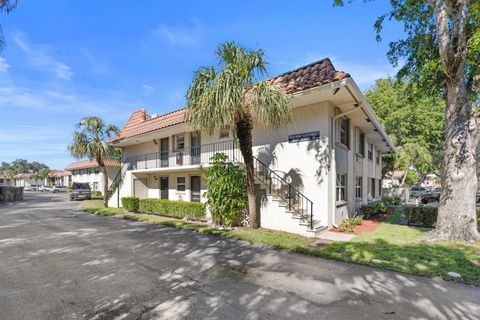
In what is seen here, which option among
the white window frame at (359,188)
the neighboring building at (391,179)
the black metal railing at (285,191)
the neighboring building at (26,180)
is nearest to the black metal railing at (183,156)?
the black metal railing at (285,191)

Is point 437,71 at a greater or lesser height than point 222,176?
greater

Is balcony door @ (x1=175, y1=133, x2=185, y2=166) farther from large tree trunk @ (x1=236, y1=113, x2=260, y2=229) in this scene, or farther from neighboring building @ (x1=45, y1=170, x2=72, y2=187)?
neighboring building @ (x1=45, y1=170, x2=72, y2=187)

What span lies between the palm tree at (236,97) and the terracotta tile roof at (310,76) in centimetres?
116

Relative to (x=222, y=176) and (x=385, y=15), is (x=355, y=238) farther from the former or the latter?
(x=385, y=15)

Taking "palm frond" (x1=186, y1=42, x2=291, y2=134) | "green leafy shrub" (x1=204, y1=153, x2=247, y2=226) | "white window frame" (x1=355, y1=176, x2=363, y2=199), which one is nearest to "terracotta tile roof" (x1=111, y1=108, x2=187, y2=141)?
"green leafy shrub" (x1=204, y1=153, x2=247, y2=226)

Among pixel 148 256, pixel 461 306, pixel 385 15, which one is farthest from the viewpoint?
pixel 385 15

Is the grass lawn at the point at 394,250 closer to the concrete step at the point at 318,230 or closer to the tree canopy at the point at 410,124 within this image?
the concrete step at the point at 318,230

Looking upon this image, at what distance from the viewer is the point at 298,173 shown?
10367 mm

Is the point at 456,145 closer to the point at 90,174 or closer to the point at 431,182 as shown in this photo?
the point at 90,174

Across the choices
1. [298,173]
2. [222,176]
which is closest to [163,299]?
[222,176]

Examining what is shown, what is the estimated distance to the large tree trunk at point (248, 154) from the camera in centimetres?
899

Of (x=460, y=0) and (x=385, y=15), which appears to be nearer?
(x=460, y=0)

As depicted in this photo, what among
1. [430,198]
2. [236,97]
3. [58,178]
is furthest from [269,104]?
[58,178]

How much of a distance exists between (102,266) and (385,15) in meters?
13.0
